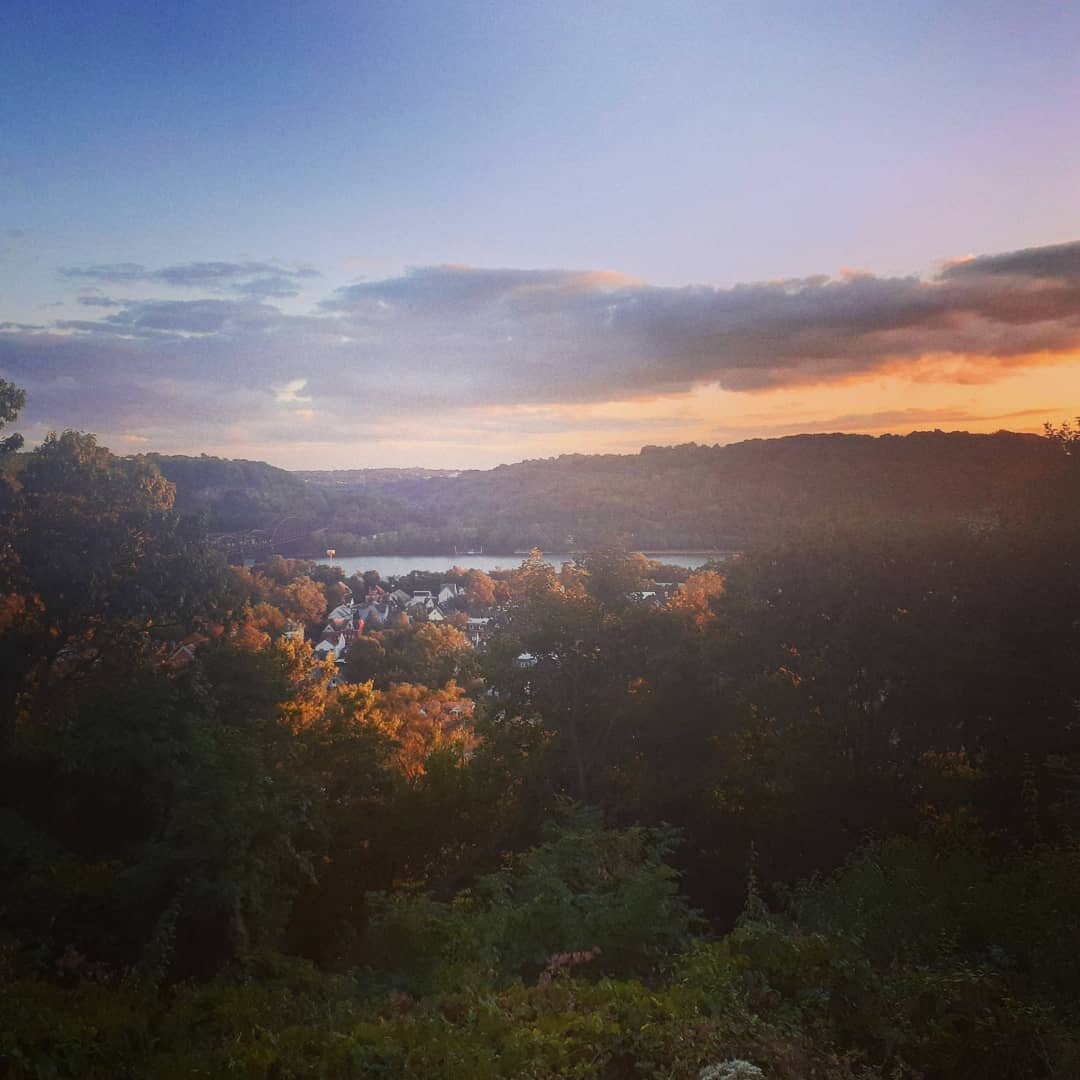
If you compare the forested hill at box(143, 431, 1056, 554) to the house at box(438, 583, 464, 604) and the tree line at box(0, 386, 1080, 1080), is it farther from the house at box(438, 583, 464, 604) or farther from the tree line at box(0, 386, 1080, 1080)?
the house at box(438, 583, 464, 604)

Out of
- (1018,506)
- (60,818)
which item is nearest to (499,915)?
(60,818)

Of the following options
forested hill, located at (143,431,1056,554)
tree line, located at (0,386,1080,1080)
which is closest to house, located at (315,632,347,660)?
forested hill, located at (143,431,1056,554)

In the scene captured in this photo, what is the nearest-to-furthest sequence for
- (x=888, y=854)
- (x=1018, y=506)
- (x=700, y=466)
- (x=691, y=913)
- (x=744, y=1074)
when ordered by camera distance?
1. (x=744, y=1074)
2. (x=691, y=913)
3. (x=888, y=854)
4. (x=1018, y=506)
5. (x=700, y=466)

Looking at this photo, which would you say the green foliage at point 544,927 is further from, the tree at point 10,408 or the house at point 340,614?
the house at point 340,614

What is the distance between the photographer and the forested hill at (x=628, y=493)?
54.6 feet

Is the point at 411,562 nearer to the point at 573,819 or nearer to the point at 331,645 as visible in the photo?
the point at 331,645

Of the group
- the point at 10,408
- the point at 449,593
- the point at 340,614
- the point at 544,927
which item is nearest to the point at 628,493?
the point at 449,593

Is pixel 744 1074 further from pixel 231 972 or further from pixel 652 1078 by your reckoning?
pixel 231 972

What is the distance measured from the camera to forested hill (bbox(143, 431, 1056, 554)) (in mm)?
16641

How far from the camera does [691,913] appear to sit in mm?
7477

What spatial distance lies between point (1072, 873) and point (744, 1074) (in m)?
4.36

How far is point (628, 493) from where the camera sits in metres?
52.8

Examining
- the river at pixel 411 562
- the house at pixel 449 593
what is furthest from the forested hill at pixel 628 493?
the house at pixel 449 593

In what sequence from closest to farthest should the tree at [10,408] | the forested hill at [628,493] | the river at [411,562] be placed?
the tree at [10,408]
the forested hill at [628,493]
the river at [411,562]
